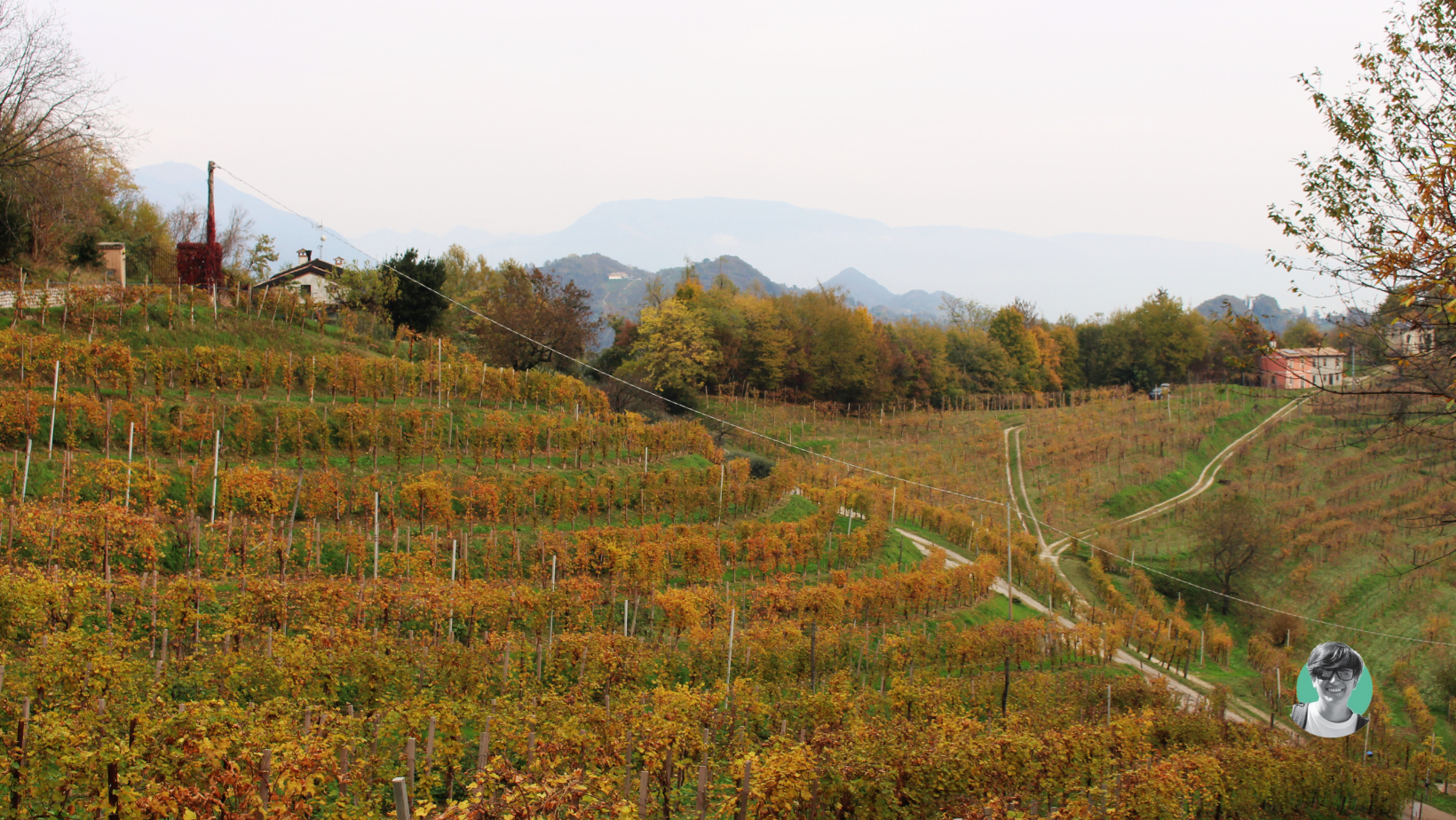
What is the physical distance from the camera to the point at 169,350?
20922mm

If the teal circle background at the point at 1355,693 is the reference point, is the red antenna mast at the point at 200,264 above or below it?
above

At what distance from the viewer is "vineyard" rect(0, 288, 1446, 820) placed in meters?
8.04

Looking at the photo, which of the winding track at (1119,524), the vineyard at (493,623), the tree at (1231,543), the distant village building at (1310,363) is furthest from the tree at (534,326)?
the distant village building at (1310,363)

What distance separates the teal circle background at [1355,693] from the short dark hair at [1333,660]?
0.13 meters

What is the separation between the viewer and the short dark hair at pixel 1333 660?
48.4 feet

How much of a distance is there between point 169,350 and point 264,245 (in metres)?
20.9

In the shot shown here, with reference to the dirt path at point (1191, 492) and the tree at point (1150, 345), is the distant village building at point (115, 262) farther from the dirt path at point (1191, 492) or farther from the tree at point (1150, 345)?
the tree at point (1150, 345)

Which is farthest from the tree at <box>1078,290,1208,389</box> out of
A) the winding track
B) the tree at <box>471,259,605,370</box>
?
the tree at <box>471,259,605,370</box>

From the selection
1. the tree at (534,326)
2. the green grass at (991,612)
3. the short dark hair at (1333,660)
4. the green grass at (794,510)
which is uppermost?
the tree at (534,326)

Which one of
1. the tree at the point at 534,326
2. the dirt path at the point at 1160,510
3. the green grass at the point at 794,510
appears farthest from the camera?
the tree at the point at 534,326

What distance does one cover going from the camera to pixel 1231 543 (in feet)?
102

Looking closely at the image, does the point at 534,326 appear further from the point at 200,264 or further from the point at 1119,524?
the point at 1119,524

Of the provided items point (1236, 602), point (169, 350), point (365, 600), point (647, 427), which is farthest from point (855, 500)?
point (169, 350)

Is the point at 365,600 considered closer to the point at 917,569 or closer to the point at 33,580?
Answer: the point at 33,580
